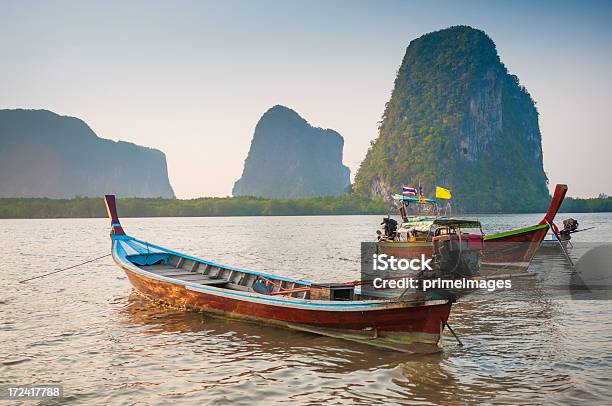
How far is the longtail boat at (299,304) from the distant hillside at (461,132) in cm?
9121

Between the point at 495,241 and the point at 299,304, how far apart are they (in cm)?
1168

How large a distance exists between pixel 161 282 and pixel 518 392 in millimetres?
7886

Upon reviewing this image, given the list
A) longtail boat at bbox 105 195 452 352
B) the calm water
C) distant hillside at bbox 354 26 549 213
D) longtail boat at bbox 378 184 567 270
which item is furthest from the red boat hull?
distant hillside at bbox 354 26 549 213

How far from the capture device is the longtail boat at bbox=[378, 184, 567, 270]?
1698 cm

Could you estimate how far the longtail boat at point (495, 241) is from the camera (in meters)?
17.0

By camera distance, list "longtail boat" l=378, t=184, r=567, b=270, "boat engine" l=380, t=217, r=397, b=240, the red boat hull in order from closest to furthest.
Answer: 1. the red boat hull
2. "longtail boat" l=378, t=184, r=567, b=270
3. "boat engine" l=380, t=217, r=397, b=240

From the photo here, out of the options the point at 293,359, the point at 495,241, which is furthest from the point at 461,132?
the point at 293,359

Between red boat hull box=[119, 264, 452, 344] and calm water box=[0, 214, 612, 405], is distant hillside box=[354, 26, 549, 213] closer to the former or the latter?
calm water box=[0, 214, 612, 405]

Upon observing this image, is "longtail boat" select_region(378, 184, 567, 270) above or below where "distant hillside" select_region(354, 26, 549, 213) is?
below

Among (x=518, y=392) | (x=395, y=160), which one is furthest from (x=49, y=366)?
(x=395, y=160)

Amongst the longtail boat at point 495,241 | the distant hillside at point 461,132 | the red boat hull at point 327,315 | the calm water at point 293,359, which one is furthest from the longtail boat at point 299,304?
the distant hillside at point 461,132

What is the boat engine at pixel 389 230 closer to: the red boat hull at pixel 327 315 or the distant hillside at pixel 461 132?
the red boat hull at pixel 327 315

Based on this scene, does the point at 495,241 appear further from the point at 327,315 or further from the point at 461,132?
the point at 461,132

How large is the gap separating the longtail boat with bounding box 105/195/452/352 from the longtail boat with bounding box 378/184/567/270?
6181 millimetres
